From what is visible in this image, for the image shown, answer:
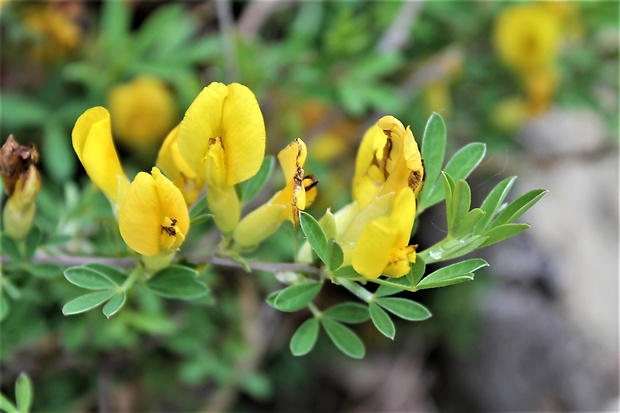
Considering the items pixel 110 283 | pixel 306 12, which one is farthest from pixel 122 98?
pixel 110 283

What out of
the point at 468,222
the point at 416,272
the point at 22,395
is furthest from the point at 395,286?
the point at 22,395

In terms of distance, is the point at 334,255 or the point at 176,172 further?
the point at 176,172

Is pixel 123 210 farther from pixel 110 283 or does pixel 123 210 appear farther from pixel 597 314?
pixel 597 314

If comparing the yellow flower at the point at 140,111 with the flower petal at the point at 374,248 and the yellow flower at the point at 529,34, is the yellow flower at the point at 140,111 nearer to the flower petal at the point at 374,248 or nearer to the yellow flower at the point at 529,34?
the yellow flower at the point at 529,34

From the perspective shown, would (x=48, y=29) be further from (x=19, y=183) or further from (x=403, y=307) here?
(x=403, y=307)

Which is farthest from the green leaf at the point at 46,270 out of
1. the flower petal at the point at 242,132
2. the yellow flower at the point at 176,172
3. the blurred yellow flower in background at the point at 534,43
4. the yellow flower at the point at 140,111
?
the blurred yellow flower in background at the point at 534,43

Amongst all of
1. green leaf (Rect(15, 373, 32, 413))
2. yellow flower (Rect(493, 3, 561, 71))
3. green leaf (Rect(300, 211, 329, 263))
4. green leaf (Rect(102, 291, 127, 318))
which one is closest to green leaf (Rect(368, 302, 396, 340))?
green leaf (Rect(300, 211, 329, 263))
